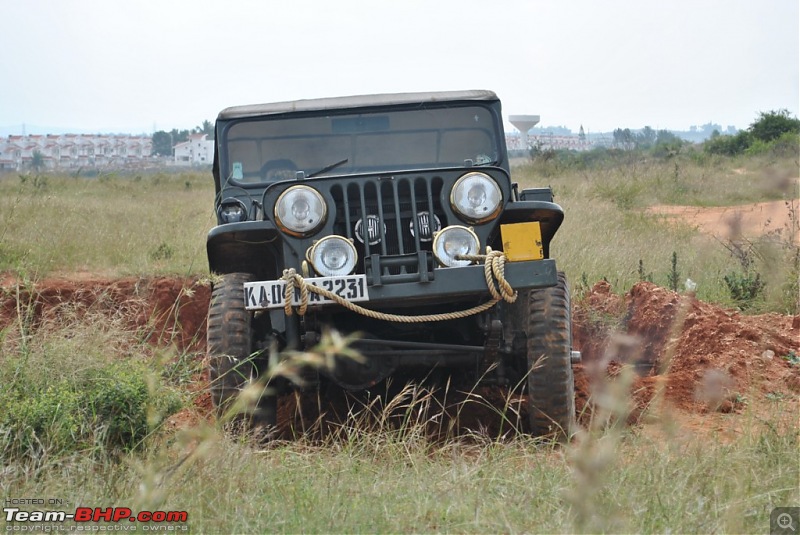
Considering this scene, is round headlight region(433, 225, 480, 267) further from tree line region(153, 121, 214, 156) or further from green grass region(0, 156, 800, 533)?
tree line region(153, 121, 214, 156)

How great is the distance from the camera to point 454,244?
14.3 ft

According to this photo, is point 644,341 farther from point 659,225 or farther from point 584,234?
point 659,225

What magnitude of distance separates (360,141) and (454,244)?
55.5 inches

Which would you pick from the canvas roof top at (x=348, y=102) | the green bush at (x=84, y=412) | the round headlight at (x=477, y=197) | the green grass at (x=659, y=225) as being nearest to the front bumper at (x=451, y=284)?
the round headlight at (x=477, y=197)

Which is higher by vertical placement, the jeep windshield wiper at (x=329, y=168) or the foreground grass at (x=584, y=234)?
the jeep windshield wiper at (x=329, y=168)

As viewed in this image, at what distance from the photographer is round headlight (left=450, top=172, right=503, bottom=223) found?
4.47 m

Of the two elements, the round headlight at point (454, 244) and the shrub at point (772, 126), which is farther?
the shrub at point (772, 126)

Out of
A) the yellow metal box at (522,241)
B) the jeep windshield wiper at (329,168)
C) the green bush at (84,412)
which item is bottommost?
the green bush at (84,412)

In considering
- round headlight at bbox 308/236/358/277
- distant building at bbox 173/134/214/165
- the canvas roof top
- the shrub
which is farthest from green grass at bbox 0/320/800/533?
distant building at bbox 173/134/214/165

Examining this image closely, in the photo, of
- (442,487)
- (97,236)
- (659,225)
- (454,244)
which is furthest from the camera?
(659,225)

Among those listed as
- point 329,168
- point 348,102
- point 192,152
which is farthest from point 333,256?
point 192,152

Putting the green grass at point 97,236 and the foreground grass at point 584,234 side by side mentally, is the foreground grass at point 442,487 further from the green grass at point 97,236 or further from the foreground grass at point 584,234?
the green grass at point 97,236

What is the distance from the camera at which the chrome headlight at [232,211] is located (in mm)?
5164

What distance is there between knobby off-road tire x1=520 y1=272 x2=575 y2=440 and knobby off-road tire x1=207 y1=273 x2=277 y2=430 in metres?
1.22
